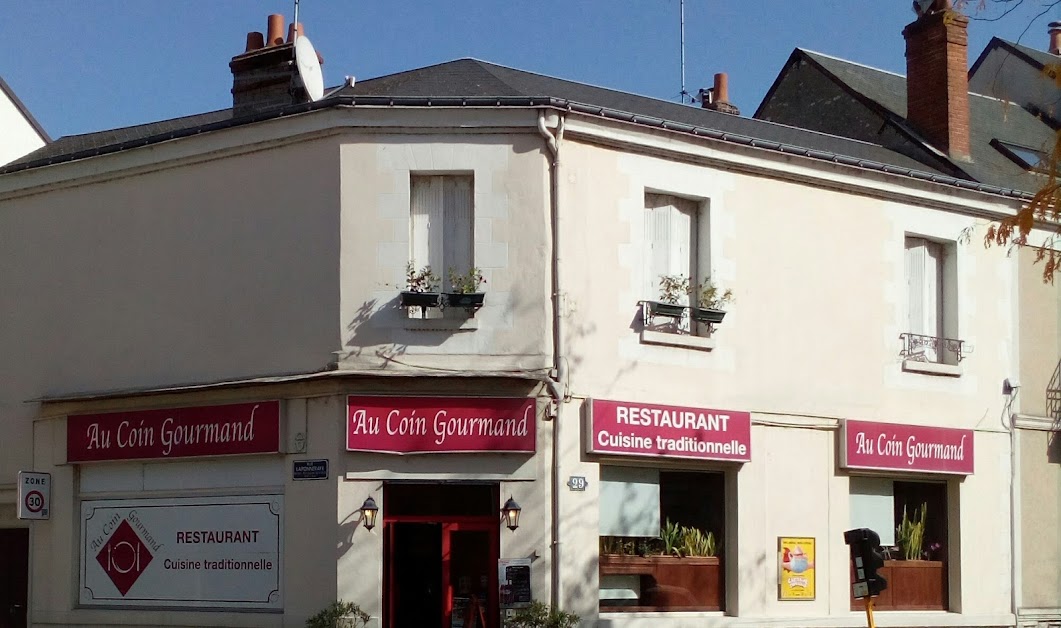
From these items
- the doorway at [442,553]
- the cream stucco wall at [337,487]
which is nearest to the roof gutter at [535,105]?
the cream stucco wall at [337,487]

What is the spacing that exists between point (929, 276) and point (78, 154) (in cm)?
1165


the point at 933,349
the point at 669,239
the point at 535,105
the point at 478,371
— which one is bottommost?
the point at 478,371

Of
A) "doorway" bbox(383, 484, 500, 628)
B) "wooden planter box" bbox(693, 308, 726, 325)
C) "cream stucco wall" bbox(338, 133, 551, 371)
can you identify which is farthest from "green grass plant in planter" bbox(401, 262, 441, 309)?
"wooden planter box" bbox(693, 308, 726, 325)

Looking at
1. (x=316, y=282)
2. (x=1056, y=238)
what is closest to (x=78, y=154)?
(x=316, y=282)

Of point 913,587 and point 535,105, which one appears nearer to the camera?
point 535,105

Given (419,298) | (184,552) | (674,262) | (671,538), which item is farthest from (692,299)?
(184,552)

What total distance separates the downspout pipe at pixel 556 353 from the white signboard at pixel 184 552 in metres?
3.15

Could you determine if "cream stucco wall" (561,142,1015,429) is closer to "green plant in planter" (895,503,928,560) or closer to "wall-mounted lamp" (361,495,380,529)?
"green plant in planter" (895,503,928,560)

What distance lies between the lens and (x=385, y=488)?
16.4m

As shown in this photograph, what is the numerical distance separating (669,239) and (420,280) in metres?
3.38

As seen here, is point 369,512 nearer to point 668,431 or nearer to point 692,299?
point 668,431

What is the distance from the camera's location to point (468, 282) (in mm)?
16547

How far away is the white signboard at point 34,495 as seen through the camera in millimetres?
18000

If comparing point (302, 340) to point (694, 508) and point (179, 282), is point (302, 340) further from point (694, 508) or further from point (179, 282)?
point (694, 508)
